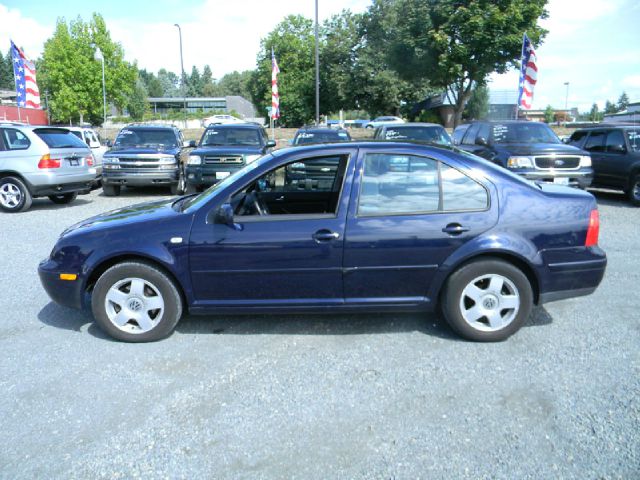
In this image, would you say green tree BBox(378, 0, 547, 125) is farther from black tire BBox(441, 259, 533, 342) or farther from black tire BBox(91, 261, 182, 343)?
black tire BBox(91, 261, 182, 343)

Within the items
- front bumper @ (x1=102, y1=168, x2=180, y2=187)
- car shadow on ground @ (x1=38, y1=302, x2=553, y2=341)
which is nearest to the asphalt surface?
car shadow on ground @ (x1=38, y1=302, x2=553, y2=341)

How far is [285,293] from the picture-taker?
4.04 m

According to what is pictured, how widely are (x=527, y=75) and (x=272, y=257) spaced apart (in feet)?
52.7

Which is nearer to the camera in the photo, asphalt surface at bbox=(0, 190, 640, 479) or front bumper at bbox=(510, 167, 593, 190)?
asphalt surface at bbox=(0, 190, 640, 479)

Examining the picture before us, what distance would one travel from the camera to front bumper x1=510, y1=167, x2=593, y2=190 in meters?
10.4

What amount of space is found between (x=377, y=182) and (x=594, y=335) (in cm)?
218

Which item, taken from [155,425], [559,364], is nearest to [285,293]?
[155,425]

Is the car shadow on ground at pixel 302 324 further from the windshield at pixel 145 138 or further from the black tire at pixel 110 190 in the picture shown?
the windshield at pixel 145 138

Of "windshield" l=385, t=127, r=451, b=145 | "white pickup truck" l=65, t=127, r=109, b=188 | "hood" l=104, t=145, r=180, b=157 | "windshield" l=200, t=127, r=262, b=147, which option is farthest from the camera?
"white pickup truck" l=65, t=127, r=109, b=188

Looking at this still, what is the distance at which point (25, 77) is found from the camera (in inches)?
709

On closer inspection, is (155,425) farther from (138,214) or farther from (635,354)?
(635,354)

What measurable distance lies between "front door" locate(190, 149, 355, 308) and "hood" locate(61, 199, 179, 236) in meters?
0.44

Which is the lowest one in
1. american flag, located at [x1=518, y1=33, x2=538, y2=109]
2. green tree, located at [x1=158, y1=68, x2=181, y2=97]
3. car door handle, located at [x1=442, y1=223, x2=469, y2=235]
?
car door handle, located at [x1=442, y1=223, x2=469, y2=235]

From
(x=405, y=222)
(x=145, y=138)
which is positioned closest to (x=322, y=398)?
(x=405, y=222)
